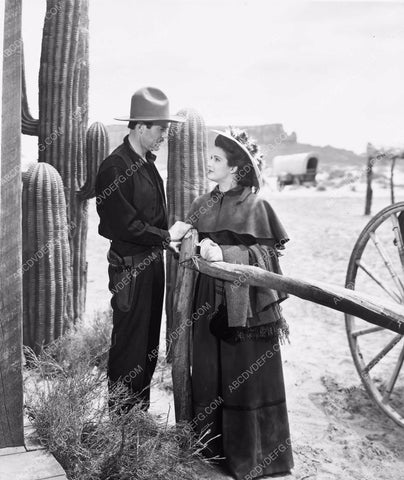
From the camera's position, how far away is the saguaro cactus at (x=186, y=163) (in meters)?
5.61

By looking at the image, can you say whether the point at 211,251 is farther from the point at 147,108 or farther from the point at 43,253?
the point at 43,253

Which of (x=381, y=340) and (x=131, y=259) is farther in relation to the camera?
(x=381, y=340)

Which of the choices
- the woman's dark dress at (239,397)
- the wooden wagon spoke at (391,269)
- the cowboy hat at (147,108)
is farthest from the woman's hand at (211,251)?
the wooden wagon spoke at (391,269)

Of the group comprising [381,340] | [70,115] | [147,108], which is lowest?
[381,340]

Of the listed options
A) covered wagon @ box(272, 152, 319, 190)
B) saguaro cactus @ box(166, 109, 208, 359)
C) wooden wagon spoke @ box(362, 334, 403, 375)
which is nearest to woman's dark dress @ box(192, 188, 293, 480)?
wooden wagon spoke @ box(362, 334, 403, 375)

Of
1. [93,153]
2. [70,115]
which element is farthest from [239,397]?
[70,115]

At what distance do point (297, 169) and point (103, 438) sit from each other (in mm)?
33114

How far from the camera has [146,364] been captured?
13.9 feet

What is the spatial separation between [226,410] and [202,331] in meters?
0.50

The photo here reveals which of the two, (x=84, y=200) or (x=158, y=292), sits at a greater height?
(x=84, y=200)

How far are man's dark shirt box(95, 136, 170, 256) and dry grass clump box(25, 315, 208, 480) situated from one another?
866 millimetres

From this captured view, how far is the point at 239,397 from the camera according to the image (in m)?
3.96

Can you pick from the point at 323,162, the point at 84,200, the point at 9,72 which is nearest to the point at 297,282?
the point at 9,72

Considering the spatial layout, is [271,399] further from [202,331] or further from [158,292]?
[158,292]
